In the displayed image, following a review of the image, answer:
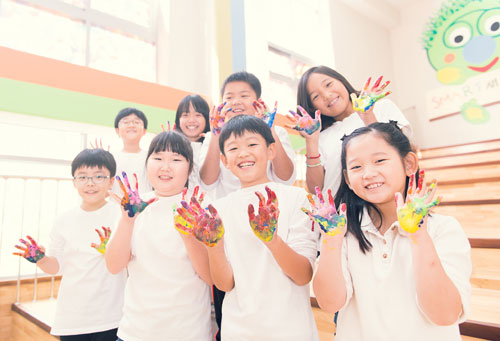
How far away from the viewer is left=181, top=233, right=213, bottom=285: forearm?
3.52ft

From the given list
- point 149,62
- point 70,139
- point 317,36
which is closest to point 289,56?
point 317,36

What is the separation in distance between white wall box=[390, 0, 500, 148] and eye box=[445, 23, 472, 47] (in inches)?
21.9

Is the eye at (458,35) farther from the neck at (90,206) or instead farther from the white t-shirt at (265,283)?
the neck at (90,206)

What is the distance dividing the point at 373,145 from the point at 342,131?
0.48 m

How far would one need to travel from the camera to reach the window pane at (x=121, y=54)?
4320 millimetres

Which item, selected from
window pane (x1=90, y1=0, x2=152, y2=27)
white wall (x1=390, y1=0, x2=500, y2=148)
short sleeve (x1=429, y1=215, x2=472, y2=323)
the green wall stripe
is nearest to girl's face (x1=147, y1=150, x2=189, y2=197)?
short sleeve (x1=429, y1=215, x2=472, y2=323)

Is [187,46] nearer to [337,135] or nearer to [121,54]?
[121,54]

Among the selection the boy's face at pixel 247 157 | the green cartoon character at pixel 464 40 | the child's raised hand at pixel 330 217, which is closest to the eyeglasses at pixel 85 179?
the boy's face at pixel 247 157

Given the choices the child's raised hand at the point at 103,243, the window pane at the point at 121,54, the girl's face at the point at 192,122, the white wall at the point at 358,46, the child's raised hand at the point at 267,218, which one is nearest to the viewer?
the child's raised hand at the point at 267,218

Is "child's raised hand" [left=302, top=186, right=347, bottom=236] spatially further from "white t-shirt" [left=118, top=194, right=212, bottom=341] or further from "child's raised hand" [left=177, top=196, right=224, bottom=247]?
"white t-shirt" [left=118, top=194, right=212, bottom=341]

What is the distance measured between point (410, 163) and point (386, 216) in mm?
163

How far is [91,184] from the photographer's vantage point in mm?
1583

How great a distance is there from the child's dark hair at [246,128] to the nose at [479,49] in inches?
257

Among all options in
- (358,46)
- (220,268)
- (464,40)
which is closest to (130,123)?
(220,268)
